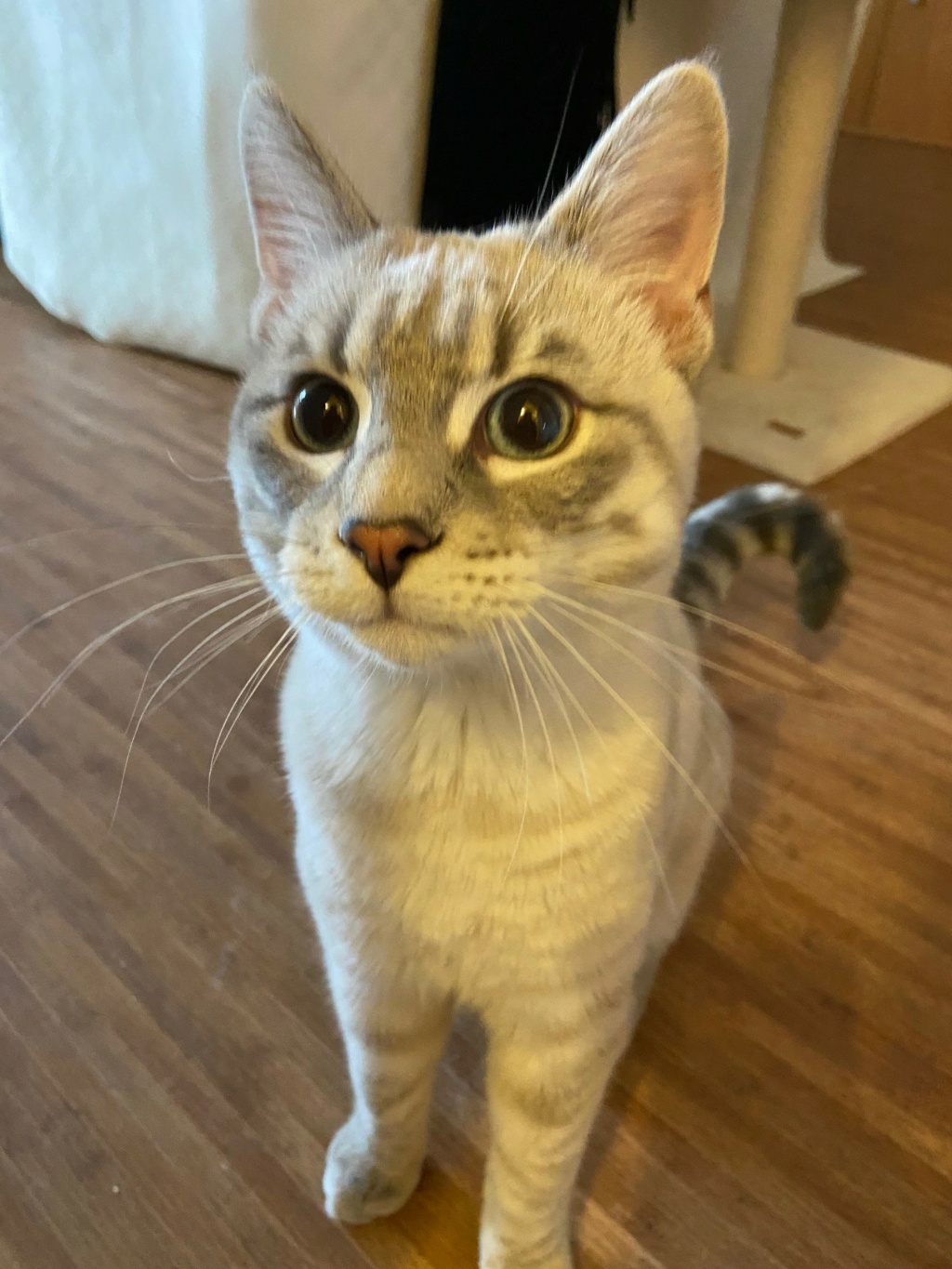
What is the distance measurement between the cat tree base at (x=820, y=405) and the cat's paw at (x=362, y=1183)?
177 centimetres

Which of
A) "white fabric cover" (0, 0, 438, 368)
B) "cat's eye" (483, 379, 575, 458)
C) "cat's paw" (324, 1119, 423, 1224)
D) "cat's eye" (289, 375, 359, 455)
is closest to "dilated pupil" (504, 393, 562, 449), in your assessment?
"cat's eye" (483, 379, 575, 458)

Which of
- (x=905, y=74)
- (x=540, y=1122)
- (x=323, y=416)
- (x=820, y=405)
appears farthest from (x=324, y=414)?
(x=905, y=74)

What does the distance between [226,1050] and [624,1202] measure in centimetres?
48

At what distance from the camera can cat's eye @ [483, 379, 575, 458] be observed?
0.70m

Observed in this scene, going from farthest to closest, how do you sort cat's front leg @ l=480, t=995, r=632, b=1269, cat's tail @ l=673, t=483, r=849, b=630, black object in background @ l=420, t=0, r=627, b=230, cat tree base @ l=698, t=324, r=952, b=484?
cat tree base @ l=698, t=324, r=952, b=484
black object in background @ l=420, t=0, r=627, b=230
cat's tail @ l=673, t=483, r=849, b=630
cat's front leg @ l=480, t=995, r=632, b=1269

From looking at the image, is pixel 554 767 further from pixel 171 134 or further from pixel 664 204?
pixel 171 134

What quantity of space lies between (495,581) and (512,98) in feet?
6.57

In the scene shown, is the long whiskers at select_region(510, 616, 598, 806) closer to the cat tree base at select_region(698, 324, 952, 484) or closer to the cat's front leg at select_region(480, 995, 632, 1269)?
the cat's front leg at select_region(480, 995, 632, 1269)

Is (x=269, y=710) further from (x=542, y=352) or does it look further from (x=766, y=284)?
(x=766, y=284)

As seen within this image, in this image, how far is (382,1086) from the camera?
0.94 metres

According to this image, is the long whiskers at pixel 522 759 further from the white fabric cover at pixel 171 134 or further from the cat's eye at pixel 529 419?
the white fabric cover at pixel 171 134

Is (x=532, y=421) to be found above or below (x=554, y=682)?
above

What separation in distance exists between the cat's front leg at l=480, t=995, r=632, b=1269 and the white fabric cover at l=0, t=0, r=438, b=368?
6.53 feet

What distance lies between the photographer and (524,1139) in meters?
0.86
